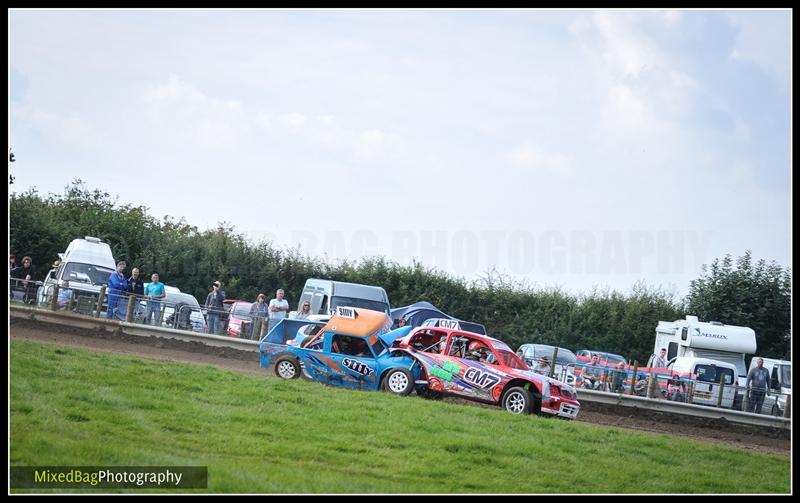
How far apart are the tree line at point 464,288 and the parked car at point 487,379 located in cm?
2728

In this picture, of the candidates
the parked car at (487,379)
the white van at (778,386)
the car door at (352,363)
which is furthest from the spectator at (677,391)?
the car door at (352,363)

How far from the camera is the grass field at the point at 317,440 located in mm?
11602

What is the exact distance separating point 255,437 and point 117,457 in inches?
98.5

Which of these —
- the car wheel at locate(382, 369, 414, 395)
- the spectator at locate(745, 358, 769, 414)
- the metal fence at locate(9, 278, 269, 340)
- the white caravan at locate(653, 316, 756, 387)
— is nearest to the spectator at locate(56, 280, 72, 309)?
the metal fence at locate(9, 278, 269, 340)

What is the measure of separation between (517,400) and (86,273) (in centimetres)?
1790

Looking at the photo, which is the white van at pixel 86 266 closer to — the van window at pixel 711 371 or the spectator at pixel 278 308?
the spectator at pixel 278 308

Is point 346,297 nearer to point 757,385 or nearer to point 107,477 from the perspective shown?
point 757,385

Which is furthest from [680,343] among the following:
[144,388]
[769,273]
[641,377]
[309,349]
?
[144,388]

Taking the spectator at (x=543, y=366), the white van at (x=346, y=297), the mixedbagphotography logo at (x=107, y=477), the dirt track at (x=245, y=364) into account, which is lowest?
the mixedbagphotography logo at (x=107, y=477)

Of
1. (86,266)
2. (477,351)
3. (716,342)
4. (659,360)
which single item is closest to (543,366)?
(477,351)

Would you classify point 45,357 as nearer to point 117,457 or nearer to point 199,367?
point 199,367

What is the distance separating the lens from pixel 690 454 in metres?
16.6

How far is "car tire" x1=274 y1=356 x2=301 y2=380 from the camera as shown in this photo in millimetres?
20562

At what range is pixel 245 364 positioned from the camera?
23188mm
